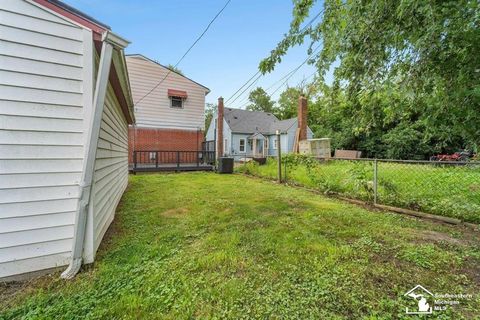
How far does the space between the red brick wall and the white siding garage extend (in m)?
9.44

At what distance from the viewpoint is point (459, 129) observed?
8.13 ft

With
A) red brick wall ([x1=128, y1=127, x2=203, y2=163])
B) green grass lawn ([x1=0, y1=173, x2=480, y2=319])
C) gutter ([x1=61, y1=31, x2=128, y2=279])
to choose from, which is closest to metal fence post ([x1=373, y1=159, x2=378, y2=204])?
green grass lawn ([x1=0, y1=173, x2=480, y2=319])

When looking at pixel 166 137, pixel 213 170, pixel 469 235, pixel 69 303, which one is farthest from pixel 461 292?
pixel 166 137

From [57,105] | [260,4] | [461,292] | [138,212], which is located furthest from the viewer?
[260,4]

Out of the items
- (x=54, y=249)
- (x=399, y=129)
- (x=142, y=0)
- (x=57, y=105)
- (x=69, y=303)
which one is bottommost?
(x=69, y=303)

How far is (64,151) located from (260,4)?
599cm

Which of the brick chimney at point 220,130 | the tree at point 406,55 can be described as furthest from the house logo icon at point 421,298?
the brick chimney at point 220,130

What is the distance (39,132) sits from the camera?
2193mm

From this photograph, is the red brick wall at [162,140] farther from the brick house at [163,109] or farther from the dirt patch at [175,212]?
the dirt patch at [175,212]

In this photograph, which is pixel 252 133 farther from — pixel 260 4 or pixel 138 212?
pixel 138 212

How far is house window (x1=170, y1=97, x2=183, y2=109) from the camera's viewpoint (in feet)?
40.3

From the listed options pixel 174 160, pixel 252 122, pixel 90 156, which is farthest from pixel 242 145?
pixel 90 156

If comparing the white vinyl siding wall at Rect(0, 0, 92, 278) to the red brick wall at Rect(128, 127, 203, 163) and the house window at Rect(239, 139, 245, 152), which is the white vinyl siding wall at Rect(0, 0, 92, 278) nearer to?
the red brick wall at Rect(128, 127, 203, 163)

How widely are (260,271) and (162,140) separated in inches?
423
